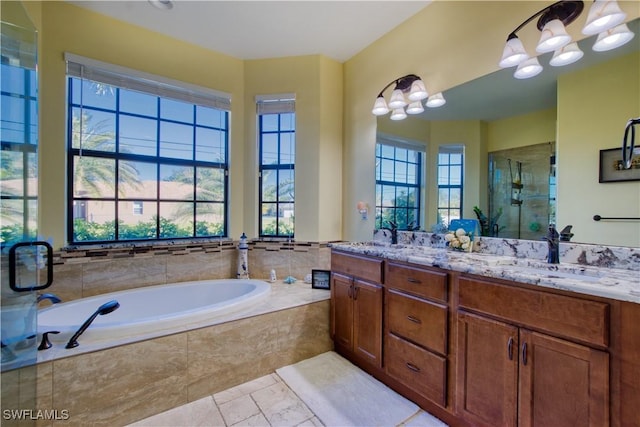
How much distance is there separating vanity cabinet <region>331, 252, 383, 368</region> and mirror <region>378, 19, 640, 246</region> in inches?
33.7

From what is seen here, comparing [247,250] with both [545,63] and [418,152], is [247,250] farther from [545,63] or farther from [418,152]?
[545,63]

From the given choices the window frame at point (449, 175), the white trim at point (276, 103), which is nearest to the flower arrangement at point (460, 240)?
the window frame at point (449, 175)

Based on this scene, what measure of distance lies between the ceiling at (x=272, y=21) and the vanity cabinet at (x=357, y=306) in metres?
1.99

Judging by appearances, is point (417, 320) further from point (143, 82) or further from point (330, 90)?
point (143, 82)

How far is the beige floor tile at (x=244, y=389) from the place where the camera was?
1.78 meters

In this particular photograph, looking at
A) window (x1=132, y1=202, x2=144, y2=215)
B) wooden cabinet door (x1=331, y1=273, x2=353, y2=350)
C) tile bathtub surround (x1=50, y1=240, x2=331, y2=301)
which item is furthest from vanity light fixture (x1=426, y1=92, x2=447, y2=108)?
window (x1=132, y1=202, x2=144, y2=215)

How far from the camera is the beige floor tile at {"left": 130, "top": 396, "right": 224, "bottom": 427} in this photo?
1564 mm

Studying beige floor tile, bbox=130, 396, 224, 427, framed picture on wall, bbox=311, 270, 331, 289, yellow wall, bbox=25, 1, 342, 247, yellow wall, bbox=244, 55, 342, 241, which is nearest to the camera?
beige floor tile, bbox=130, 396, 224, 427

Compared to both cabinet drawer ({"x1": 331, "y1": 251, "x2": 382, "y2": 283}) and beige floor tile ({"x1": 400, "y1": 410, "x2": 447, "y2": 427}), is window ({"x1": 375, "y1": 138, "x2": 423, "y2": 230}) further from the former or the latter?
beige floor tile ({"x1": 400, "y1": 410, "x2": 447, "y2": 427})

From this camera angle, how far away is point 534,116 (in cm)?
165

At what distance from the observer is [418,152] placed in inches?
92.0

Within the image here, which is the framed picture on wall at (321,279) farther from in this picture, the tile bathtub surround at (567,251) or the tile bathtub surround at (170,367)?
the tile bathtub surround at (567,251)

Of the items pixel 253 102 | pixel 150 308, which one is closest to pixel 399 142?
pixel 253 102

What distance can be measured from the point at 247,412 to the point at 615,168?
2.35 metres
